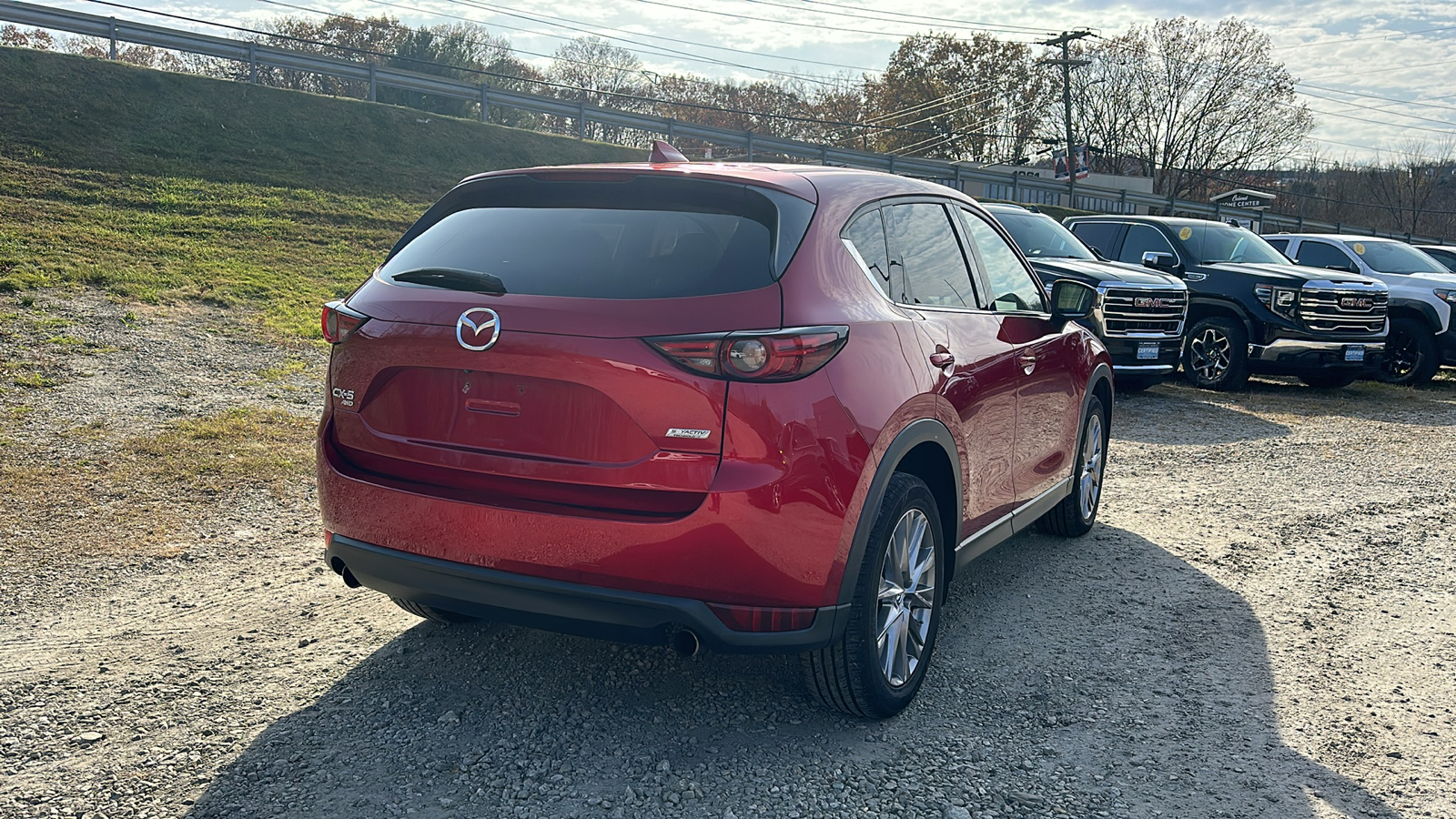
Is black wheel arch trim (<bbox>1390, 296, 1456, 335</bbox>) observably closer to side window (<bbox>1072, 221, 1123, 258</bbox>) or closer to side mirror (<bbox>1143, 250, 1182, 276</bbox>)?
side mirror (<bbox>1143, 250, 1182, 276</bbox>)

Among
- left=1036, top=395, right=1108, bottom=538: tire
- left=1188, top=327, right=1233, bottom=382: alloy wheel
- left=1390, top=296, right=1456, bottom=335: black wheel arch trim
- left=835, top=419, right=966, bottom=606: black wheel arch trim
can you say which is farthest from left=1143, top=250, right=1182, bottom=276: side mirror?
left=835, top=419, right=966, bottom=606: black wheel arch trim

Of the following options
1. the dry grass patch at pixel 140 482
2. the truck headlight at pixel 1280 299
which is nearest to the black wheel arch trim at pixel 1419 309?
Answer: the truck headlight at pixel 1280 299

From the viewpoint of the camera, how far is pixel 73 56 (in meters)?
22.0

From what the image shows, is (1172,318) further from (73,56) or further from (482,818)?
(73,56)

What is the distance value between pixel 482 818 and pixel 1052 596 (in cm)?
310

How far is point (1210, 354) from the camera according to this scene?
44.3 ft

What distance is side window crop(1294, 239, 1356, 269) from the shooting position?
16109 millimetres

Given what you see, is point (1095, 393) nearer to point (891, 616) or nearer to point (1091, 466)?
point (1091, 466)

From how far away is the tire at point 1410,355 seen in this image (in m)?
14.9

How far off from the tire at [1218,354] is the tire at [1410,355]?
2912mm

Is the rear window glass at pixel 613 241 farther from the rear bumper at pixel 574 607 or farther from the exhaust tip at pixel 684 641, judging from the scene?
the exhaust tip at pixel 684 641

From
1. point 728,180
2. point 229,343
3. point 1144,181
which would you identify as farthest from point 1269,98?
point 728,180

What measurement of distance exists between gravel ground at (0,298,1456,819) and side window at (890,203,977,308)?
1.40 m

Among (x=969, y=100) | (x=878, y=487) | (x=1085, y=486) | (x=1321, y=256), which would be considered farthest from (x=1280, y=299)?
(x=969, y=100)
